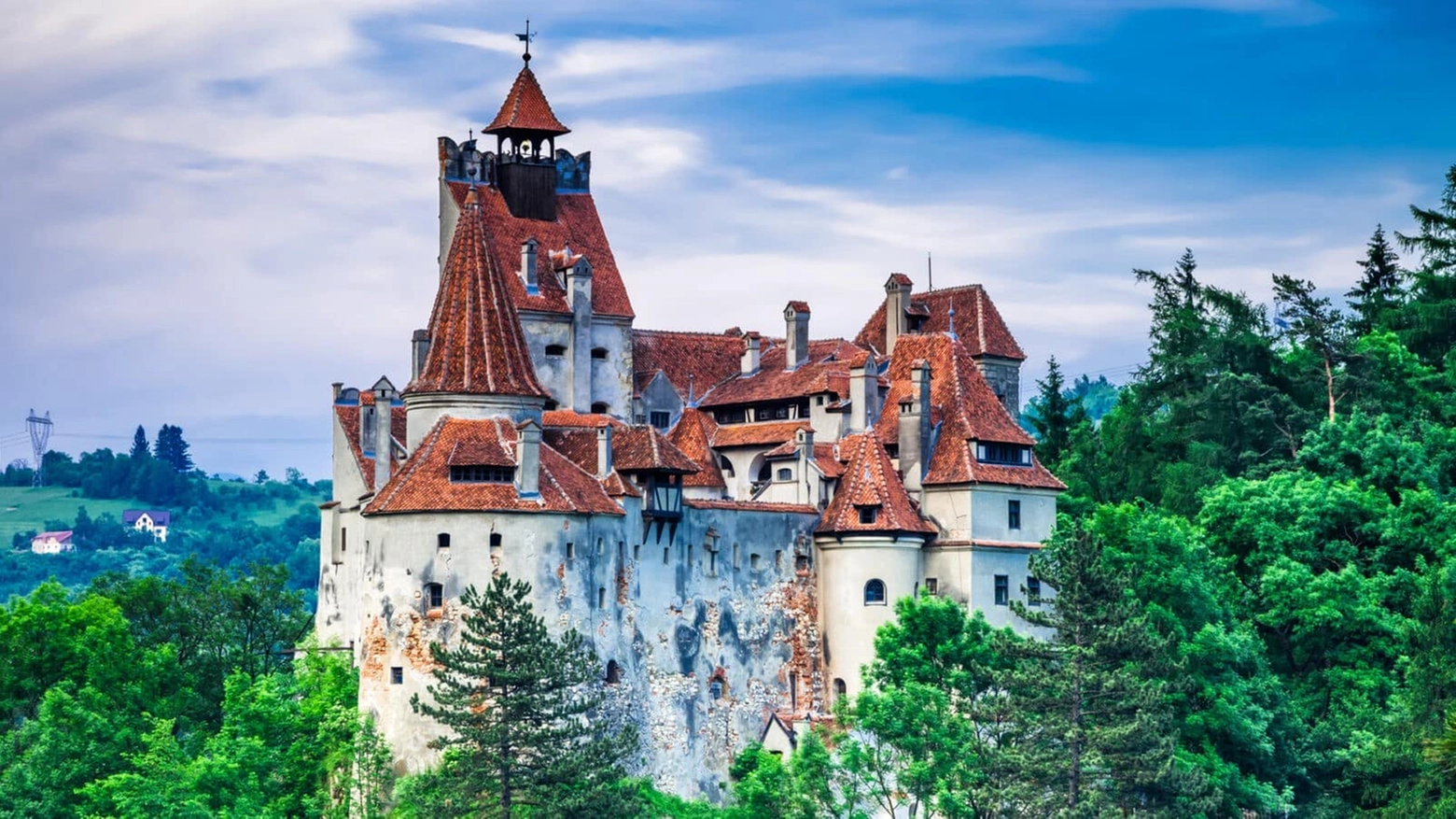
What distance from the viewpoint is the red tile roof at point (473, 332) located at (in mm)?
85875

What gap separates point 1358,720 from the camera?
93.2 meters

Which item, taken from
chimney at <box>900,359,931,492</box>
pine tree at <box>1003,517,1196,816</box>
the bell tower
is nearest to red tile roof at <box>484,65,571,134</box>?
the bell tower

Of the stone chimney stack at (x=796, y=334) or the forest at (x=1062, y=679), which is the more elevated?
the stone chimney stack at (x=796, y=334)

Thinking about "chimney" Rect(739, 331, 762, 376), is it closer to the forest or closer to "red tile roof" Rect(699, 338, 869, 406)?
"red tile roof" Rect(699, 338, 869, 406)

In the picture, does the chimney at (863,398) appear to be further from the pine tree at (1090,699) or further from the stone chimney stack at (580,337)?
the pine tree at (1090,699)

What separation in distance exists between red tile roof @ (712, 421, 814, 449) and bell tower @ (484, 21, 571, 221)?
11.3 meters

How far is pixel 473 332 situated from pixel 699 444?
13361 mm

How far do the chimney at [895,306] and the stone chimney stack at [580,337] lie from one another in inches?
509

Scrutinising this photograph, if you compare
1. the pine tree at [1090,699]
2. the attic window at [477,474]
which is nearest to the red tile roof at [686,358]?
the attic window at [477,474]

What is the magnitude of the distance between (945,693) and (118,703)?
106 feet

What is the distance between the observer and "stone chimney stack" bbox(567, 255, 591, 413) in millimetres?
96125

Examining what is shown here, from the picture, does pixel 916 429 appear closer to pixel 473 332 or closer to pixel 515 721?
pixel 473 332

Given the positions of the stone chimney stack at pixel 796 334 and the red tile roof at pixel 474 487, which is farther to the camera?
the stone chimney stack at pixel 796 334

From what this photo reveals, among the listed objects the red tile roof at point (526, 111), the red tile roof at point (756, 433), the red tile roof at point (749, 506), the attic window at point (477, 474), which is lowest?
the red tile roof at point (749, 506)
